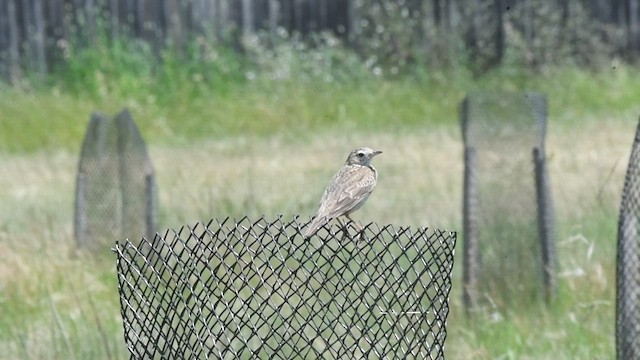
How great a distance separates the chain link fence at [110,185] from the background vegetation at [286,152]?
0.80 feet

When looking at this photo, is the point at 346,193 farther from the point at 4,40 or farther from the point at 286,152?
the point at 4,40

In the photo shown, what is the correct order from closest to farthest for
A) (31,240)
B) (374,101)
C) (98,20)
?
1. (31,240)
2. (374,101)
3. (98,20)

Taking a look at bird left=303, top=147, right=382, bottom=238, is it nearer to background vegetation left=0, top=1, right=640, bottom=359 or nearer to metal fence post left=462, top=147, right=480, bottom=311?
background vegetation left=0, top=1, right=640, bottom=359

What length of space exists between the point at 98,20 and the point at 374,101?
371cm

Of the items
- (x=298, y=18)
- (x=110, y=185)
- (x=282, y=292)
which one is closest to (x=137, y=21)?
(x=298, y=18)

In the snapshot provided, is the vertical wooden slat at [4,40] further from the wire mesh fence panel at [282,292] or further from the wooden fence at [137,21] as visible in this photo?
the wire mesh fence panel at [282,292]

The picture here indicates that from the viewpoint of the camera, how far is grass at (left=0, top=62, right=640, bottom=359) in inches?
261

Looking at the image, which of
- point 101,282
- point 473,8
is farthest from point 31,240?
A: point 473,8

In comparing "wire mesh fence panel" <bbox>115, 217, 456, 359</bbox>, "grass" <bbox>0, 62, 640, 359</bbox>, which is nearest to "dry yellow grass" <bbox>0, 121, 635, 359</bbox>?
"grass" <bbox>0, 62, 640, 359</bbox>

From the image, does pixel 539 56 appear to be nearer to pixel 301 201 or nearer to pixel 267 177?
pixel 267 177

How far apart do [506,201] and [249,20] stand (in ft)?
36.2

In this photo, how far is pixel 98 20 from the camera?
17359 mm

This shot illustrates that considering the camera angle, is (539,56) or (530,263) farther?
(539,56)

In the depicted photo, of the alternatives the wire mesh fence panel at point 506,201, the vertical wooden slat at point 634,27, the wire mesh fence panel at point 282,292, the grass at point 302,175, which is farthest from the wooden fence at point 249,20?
the wire mesh fence panel at point 282,292
